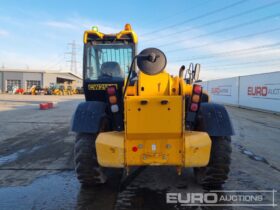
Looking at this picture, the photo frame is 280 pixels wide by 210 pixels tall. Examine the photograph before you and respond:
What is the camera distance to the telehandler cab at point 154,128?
4.27 m

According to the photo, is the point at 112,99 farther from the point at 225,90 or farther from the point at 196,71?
the point at 225,90

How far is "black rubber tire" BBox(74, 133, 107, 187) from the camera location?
4.91m

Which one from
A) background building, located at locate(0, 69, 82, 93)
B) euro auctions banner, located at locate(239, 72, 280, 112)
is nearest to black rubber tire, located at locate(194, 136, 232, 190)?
euro auctions banner, located at locate(239, 72, 280, 112)

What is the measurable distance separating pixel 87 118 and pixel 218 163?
2152 mm

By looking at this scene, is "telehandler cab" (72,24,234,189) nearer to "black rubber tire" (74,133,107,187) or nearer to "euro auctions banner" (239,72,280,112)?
"black rubber tire" (74,133,107,187)

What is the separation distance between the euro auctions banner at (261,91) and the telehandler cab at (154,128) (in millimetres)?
16465

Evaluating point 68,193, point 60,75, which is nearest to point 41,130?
point 68,193

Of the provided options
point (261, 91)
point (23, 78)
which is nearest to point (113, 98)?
point (261, 91)

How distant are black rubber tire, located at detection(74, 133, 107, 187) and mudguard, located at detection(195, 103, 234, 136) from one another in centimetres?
173

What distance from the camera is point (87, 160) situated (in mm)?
4898

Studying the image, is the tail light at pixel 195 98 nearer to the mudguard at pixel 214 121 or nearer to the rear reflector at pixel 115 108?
the mudguard at pixel 214 121

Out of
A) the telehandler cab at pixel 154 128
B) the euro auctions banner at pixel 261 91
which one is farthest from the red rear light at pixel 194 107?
the euro auctions banner at pixel 261 91

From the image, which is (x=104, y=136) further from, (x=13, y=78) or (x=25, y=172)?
(x=13, y=78)

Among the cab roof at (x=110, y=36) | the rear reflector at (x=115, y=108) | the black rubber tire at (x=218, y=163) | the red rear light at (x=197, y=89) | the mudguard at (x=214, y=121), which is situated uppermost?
the cab roof at (x=110, y=36)
